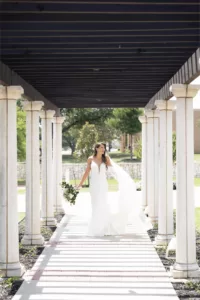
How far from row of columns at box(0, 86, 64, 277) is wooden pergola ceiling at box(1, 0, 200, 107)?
700 millimetres

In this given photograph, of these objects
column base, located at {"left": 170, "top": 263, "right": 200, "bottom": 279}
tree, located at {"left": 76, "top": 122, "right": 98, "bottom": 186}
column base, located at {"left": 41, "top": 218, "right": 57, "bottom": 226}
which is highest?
tree, located at {"left": 76, "top": 122, "right": 98, "bottom": 186}

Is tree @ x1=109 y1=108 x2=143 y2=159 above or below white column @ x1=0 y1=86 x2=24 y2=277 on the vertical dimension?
above

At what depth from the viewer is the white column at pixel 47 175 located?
13.8m

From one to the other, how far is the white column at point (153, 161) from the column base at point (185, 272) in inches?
241

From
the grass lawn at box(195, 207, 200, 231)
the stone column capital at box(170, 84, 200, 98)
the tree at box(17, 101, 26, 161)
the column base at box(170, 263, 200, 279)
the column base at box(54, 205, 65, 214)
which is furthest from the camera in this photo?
the tree at box(17, 101, 26, 161)

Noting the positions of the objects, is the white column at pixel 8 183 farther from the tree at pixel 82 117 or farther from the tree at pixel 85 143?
the tree at pixel 82 117

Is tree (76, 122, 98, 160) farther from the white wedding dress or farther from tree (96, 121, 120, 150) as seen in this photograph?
the white wedding dress

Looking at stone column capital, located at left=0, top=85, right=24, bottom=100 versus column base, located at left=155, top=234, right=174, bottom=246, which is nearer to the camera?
stone column capital, located at left=0, top=85, right=24, bottom=100

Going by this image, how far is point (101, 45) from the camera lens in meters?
6.93

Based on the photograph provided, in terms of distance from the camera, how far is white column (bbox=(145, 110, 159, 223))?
14547 mm

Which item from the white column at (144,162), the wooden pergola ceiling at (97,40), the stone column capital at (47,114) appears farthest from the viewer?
the white column at (144,162)

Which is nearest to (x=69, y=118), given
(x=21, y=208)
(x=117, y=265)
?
(x=21, y=208)

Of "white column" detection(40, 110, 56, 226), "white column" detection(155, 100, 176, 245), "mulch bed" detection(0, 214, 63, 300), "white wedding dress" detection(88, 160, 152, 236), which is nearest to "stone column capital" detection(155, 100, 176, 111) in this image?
"white column" detection(155, 100, 176, 245)

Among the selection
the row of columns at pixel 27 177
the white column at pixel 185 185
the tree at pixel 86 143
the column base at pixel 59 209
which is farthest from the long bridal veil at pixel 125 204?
the tree at pixel 86 143
